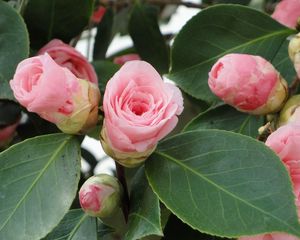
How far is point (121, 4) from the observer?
152 centimetres

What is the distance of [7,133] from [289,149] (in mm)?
564

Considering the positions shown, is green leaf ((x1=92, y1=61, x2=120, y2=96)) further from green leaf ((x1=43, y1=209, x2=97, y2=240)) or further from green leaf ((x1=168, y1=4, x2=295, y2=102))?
green leaf ((x1=43, y1=209, x2=97, y2=240))

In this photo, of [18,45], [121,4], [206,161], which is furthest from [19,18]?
[121,4]

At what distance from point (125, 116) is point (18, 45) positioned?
0.85 ft

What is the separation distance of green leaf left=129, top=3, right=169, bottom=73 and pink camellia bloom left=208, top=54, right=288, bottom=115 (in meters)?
0.39

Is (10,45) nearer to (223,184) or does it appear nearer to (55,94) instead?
(55,94)

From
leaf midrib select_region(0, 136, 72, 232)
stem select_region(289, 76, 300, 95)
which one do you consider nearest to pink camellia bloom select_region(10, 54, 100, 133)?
leaf midrib select_region(0, 136, 72, 232)

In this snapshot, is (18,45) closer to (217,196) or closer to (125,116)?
(125,116)

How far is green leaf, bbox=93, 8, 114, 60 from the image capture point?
126 cm

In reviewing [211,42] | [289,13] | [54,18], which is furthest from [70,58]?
[289,13]

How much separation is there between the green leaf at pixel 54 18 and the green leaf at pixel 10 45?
0.09 meters

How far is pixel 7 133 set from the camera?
1167mm

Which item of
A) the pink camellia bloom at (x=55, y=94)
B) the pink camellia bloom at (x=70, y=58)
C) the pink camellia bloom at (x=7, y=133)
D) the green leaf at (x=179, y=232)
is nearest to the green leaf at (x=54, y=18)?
the pink camellia bloom at (x=70, y=58)

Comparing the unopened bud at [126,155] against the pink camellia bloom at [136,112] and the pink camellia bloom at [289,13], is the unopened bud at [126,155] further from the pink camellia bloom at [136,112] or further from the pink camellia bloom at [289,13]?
the pink camellia bloom at [289,13]
